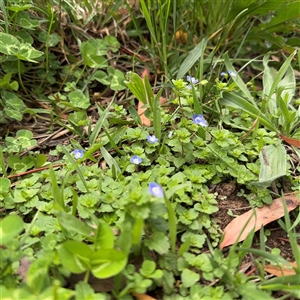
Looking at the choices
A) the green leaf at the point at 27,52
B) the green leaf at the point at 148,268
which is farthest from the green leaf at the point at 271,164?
the green leaf at the point at 27,52

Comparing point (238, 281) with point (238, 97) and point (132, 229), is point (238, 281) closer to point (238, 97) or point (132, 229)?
point (132, 229)

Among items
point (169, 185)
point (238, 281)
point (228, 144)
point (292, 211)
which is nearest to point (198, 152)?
point (228, 144)

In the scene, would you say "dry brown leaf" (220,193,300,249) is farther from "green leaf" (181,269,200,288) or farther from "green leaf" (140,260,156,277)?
"green leaf" (140,260,156,277)

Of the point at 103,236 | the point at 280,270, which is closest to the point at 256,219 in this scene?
the point at 280,270

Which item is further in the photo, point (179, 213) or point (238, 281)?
point (179, 213)

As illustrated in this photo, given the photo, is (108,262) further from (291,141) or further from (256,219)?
(291,141)

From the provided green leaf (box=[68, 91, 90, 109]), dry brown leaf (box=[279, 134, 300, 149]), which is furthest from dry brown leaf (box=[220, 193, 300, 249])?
green leaf (box=[68, 91, 90, 109])

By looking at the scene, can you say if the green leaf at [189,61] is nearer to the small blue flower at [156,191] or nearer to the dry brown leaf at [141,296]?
the small blue flower at [156,191]
